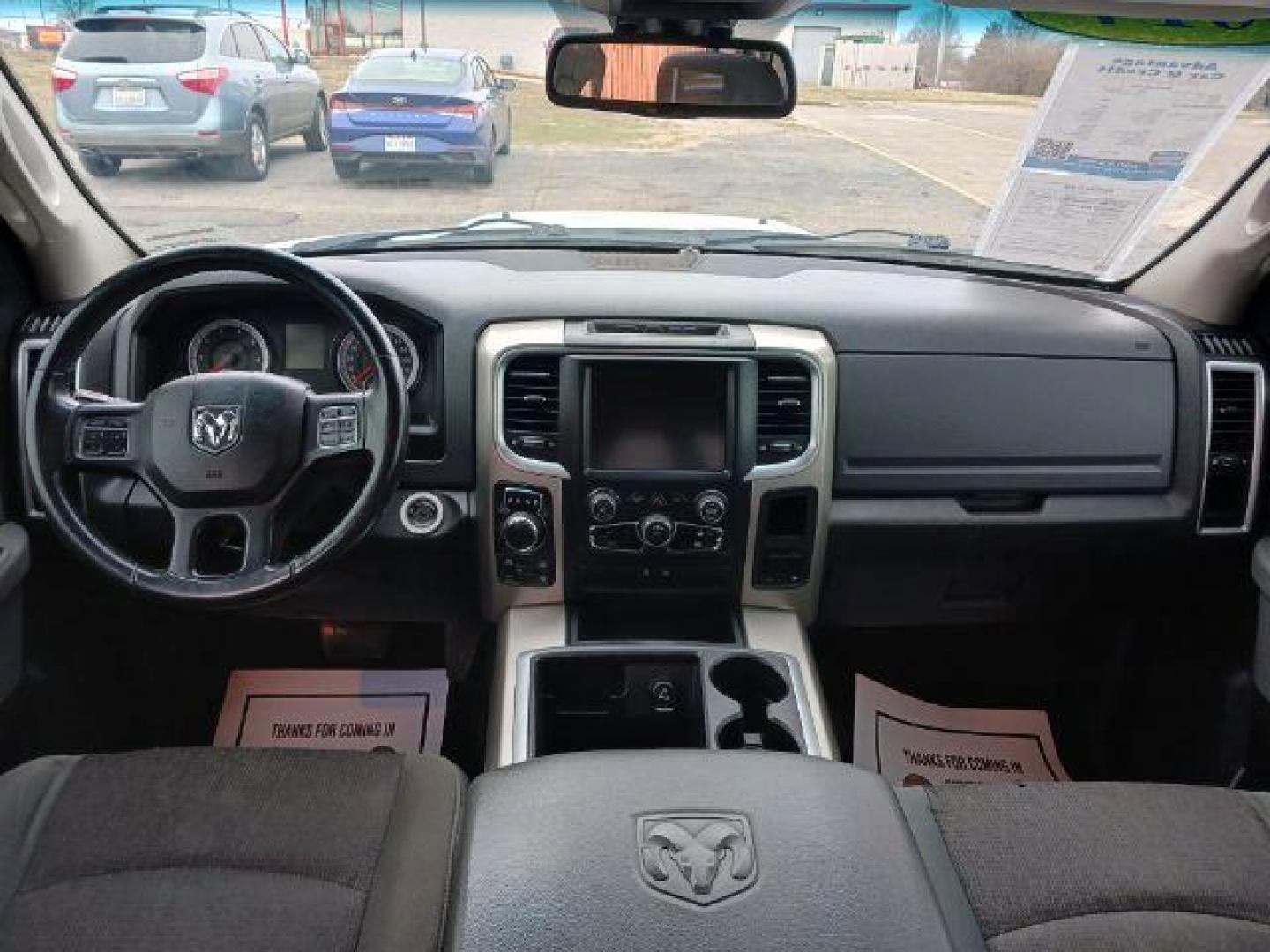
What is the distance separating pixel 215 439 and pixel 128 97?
112 cm

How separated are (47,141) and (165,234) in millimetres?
325

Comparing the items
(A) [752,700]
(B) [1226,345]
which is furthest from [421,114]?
(B) [1226,345]

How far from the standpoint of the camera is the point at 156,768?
177 cm

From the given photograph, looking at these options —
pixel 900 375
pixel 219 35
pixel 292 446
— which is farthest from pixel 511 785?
pixel 219 35

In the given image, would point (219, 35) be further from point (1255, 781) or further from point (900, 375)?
point (1255, 781)

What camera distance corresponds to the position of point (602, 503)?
240cm

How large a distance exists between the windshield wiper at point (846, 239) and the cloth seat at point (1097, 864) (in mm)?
1404

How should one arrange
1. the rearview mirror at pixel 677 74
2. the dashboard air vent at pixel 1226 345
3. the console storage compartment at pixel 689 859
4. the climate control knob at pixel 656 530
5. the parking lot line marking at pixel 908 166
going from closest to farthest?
the console storage compartment at pixel 689 859 < the rearview mirror at pixel 677 74 < the climate control knob at pixel 656 530 < the dashboard air vent at pixel 1226 345 < the parking lot line marking at pixel 908 166

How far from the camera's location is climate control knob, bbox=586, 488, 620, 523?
239 cm

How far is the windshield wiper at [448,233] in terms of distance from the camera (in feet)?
8.74

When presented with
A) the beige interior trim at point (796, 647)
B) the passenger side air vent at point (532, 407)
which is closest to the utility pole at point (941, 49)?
the passenger side air vent at point (532, 407)

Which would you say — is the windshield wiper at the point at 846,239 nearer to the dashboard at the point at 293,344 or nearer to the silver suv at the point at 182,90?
the dashboard at the point at 293,344

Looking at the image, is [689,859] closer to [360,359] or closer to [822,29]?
[360,359]

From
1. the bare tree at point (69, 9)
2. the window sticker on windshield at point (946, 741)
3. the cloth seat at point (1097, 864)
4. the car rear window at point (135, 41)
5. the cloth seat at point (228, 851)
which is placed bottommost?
the window sticker on windshield at point (946, 741)
